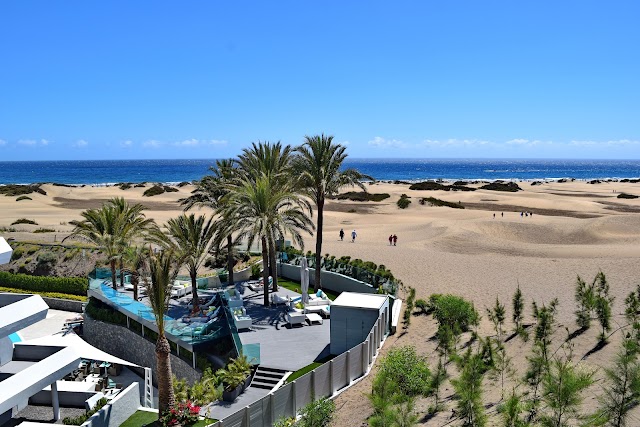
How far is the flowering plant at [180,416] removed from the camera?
1336 centimetres

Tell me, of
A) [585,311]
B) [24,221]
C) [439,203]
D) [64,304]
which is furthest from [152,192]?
[585,311]

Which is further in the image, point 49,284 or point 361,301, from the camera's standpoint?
point 49,284

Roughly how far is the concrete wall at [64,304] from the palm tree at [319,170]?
1489 cm

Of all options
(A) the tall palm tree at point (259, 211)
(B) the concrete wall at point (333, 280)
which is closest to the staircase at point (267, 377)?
(A) the tall palm tree at point (259, 211)

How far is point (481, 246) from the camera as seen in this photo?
42.7 m

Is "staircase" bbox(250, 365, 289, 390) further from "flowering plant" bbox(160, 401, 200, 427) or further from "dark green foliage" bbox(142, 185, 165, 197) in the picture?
"dark green foliage" bbox(142, 185, 165, 197)

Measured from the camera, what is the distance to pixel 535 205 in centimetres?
7725

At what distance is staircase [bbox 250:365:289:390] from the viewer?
16.2 metres

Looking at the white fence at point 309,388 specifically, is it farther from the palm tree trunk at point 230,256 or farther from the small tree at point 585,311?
the palm tree trunk at point 230,256

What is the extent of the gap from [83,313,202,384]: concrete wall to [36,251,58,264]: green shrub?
1197 cm

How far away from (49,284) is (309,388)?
25729 millimetres

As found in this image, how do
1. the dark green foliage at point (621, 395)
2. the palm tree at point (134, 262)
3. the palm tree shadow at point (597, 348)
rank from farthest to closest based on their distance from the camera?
the palm tree at point (134, 262) → the palm tree shadow at point (597, 348) → the dark green foliage at point (621, 395)

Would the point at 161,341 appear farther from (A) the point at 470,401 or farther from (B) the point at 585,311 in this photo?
(B) the point at 585,311

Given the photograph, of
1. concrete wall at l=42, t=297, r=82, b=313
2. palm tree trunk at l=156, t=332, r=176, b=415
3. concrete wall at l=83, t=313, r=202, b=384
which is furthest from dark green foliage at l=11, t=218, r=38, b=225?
palm tree trunk at l=156, t=332, r=176, b=415
